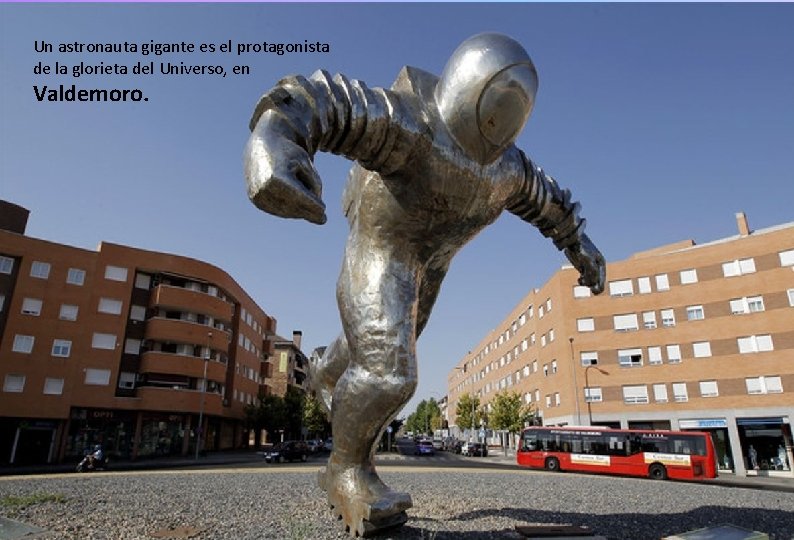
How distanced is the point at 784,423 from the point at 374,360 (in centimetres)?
3556

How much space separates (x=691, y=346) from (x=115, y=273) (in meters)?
38.4

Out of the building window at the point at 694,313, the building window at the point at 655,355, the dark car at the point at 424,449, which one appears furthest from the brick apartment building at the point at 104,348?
the building window at the point at 694,313

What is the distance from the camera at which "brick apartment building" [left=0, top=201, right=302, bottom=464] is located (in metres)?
28.4

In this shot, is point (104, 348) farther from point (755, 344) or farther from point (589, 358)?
point (755, 344)

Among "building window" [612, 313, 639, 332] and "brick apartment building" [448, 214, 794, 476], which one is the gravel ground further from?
"building window" [612, 313, 639, 332]

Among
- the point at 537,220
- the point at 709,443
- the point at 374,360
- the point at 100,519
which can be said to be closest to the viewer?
the point at 374,360

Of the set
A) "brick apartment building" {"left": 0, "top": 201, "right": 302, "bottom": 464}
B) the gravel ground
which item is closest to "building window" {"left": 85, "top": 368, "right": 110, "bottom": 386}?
"brick apartment building" {"left": 0, "top": 201, "right": 302, "bottom": 464}

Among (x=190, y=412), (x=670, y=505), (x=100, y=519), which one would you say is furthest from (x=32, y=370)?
(x=670, y=505)

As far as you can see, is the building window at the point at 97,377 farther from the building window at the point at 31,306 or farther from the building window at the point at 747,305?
the building window at the point at 747,305

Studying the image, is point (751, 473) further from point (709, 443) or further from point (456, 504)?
point (456, 504)

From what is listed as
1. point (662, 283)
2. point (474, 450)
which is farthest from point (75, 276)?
point (662, 283)

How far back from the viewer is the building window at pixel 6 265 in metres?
29.0

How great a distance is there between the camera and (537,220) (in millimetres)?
3906

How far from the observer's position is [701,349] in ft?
105
